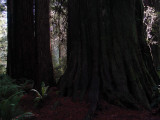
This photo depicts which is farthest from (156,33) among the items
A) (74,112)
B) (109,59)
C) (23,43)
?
(74,112)

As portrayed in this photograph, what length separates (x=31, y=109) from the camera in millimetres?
4555

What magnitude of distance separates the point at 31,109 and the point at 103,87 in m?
2.04

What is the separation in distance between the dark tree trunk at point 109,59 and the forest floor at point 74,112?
0.80 ft

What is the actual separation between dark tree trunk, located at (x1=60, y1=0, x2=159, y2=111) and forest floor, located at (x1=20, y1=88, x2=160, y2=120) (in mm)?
244

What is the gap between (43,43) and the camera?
5.82 m

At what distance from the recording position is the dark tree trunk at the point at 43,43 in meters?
5.66

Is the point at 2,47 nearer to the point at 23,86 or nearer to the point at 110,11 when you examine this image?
the point at 23,86

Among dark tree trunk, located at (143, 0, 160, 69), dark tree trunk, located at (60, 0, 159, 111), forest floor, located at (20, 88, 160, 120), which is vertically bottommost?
forest floor, located at (20, 88, 160, 120)

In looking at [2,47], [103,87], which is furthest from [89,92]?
[2,47]

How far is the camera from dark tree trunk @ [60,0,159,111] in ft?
14.3

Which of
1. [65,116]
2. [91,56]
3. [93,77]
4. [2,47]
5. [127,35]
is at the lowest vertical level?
[65,116]

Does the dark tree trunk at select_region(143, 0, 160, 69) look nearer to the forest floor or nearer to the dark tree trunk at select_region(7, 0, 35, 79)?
the dark tree trunk at select_region(7, 0, 35, 79)

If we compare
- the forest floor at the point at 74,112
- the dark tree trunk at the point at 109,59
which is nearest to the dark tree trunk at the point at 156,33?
the dark tree trunk at the point at 109,59

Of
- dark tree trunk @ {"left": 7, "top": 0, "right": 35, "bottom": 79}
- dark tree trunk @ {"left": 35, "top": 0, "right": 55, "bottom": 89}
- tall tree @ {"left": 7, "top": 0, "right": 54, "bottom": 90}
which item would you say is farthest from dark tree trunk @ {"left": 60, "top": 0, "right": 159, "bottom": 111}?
dark tree trunk @ {"left": 7, "top": 0, "right": 35, "bottom": 79}
